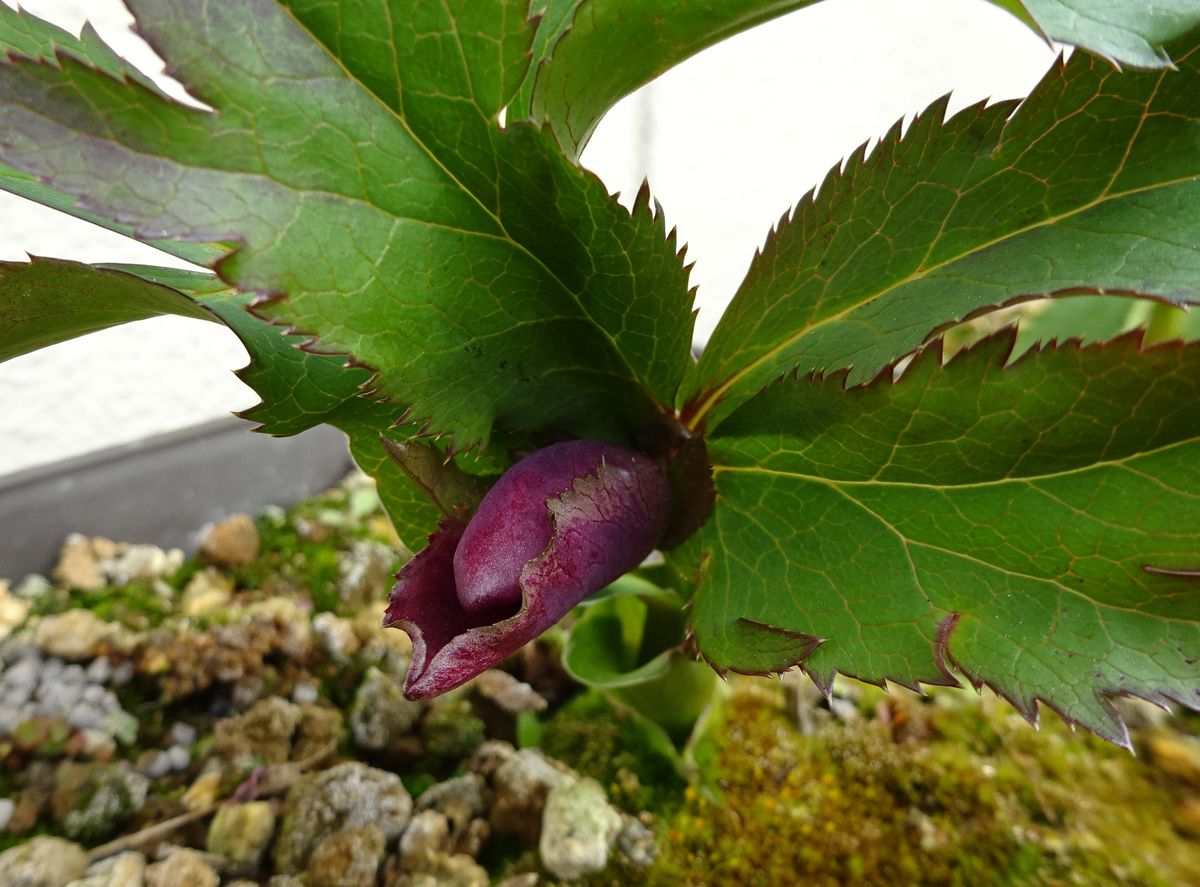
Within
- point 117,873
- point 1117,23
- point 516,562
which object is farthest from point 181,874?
point 1117,23

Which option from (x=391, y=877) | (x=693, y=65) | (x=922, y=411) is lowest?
(x=391, y=877)

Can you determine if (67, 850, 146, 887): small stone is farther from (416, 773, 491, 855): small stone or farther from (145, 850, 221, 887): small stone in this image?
(416, 773, 491, 855): small stone

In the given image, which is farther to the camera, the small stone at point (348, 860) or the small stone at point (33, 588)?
the small stone at point (33, 588)

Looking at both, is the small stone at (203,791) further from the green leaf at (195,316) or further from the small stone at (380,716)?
the green leaf at (195,316)

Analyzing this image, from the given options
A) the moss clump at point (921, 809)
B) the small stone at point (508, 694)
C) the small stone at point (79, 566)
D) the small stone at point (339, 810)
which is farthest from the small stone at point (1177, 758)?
the small stone at point (79, 566)

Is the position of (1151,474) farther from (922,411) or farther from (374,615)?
(374,615)

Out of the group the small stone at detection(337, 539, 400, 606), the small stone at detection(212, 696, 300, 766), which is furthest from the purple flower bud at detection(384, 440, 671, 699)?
the small stone at detection(337, 539, 400, 606)

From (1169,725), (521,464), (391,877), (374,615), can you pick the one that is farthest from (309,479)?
(1169,725)
